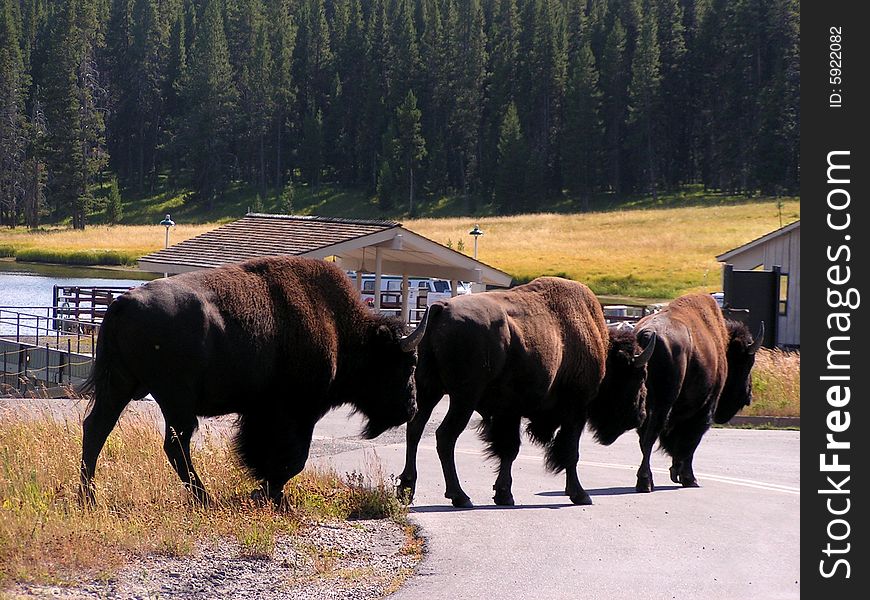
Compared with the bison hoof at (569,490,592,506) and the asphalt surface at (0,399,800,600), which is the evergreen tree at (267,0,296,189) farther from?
the bison hoof at (569,490,592,506)

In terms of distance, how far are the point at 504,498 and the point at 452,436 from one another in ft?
3.19

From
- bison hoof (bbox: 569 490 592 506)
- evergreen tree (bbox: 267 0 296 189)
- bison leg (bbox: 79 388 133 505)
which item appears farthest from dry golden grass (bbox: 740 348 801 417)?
evergreen tree (bbox: 267 0 296 189)

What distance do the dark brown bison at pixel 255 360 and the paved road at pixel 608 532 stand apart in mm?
1271

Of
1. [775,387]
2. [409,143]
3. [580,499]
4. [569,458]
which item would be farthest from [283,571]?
[409,143]

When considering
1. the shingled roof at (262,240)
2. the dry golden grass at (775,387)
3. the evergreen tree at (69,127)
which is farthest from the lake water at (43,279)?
the dry golden grass at (775,387)

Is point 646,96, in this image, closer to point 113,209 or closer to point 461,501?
point 113,209

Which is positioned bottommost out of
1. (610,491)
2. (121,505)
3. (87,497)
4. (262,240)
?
(610,491)

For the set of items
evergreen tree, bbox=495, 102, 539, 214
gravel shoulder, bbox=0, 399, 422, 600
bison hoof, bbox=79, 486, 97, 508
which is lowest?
gravel shoulder, bbox=0, 399, 422, 600

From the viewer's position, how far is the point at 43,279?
209 ft

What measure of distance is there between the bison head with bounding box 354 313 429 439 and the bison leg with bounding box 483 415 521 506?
44.5 inches

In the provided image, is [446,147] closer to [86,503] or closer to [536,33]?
[536,33]

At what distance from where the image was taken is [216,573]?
8.03m

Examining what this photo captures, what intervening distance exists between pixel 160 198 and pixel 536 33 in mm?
40372

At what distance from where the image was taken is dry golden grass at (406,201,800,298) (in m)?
64.0
